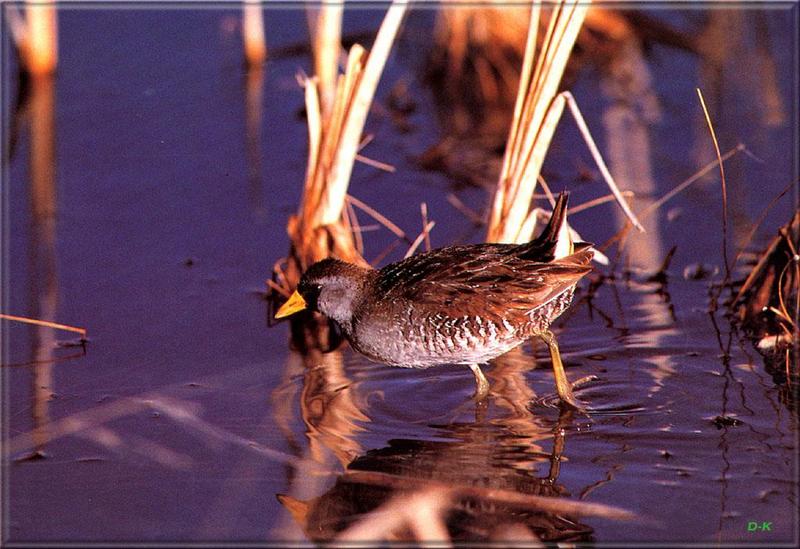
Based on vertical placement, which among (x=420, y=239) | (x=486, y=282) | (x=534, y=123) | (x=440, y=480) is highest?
(x=534, y=123)

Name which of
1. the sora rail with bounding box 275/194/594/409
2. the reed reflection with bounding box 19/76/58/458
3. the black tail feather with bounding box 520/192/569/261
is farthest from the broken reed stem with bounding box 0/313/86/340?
the black tail feather with bounding box 520/192/569/261

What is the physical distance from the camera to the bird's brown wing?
4.57m

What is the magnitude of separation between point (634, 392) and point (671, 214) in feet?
7.42

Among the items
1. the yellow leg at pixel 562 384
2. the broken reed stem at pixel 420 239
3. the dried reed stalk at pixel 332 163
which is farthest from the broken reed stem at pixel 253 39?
the yellow leg at pixel 562 384

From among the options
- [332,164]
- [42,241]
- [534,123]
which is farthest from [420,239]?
[42,241]

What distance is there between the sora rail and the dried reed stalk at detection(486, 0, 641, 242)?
53 cm

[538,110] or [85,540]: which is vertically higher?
[538,110]

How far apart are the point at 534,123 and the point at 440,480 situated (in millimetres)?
1840

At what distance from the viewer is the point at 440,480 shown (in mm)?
4035

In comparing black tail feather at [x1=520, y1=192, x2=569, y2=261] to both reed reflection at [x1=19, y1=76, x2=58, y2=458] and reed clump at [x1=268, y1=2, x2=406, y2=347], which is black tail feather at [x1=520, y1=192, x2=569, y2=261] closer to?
reed clump at [x1=268, y1=2, x2=406, y2=347]

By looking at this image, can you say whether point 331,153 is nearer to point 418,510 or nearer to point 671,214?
point 671,214

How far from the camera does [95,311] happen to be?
5.70 meters

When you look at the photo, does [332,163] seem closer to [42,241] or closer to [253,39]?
[42,241]

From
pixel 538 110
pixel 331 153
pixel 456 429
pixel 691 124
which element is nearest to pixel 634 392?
pixel 456 429
